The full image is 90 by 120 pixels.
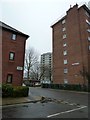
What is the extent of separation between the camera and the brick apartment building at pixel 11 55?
78.5 ft

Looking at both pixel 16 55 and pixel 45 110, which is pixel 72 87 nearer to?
pixel 16 55

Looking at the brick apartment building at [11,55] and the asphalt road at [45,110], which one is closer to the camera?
the asphalt road at [45,110]

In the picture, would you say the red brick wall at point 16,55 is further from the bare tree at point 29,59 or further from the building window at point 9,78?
the bare tree at point 29,59

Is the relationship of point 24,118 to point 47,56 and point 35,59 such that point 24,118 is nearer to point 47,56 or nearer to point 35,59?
point 35,59

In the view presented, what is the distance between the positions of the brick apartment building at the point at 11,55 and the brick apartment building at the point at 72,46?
21889 millimetres

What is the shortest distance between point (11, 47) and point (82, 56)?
24.3 m

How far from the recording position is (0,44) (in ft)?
79.4

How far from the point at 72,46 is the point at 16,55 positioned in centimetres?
2543

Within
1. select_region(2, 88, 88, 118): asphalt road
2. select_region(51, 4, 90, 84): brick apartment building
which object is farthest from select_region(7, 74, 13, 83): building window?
select_region(51, 4, 90, 84): brick apartment building

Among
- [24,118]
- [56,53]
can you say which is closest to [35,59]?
[56,53]

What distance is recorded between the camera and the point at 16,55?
2553cm

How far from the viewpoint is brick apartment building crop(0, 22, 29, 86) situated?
2394 cm

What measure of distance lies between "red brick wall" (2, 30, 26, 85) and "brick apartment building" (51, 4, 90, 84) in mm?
21745

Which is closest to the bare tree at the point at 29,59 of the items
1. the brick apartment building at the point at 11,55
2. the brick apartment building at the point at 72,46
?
the brick apartment building at the point at 72,46
